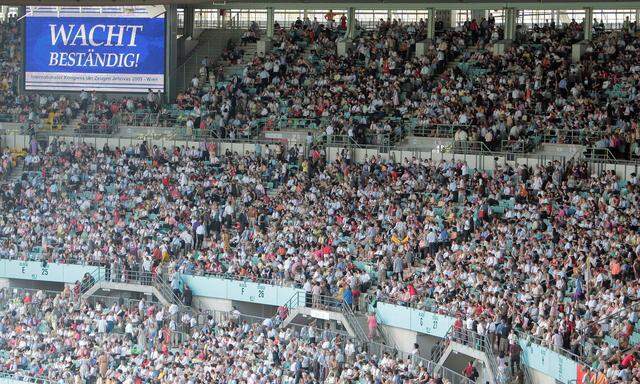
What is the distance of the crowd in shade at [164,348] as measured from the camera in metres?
30.5

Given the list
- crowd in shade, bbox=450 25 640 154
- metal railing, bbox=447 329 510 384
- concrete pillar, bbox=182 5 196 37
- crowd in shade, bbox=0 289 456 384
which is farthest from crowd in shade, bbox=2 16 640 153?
crowd in shade, bbox=0 289 456 384

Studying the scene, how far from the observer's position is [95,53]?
46.5m

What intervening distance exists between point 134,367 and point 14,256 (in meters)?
7.82

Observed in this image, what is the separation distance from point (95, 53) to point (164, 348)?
15.8 m

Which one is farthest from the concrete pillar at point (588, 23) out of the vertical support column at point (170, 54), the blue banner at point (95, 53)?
the blue banner at point (95, 53)

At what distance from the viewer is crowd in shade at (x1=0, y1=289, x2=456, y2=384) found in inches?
1202

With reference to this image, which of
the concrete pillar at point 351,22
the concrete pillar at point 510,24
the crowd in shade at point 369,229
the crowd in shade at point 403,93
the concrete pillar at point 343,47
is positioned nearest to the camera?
the crowd in shade at point 369,229

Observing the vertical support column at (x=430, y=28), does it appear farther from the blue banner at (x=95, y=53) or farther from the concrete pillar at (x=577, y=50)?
the blue banner at (x=95, y=53)

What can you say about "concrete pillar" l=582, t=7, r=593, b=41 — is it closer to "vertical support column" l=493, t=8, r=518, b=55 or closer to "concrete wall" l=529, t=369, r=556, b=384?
"vertical support column" l=493, t=8, r=518, b=55

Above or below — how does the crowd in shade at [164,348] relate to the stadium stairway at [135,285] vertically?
below

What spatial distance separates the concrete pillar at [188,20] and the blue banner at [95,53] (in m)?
1.76

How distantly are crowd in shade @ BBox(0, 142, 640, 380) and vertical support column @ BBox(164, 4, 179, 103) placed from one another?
12.2 feet

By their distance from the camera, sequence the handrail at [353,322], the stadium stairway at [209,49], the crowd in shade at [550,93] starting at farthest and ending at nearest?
the stadium stairway at [209,49] < the crowd in shade at [550,93] < the handrail at [353,322]

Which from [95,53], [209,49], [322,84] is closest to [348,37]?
[322,84]
